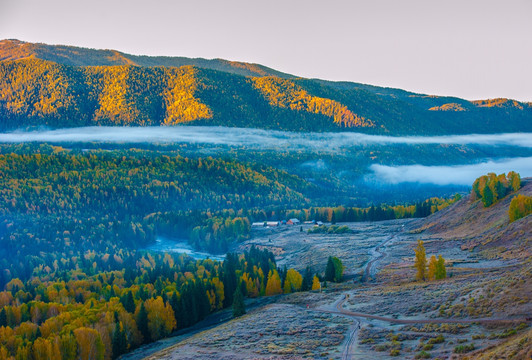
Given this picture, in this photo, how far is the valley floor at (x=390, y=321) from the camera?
201 feet

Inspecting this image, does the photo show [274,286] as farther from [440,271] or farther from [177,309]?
[440,271]

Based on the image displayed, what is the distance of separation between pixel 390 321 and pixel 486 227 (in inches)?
3052

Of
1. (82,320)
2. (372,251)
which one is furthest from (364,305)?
(372,251)

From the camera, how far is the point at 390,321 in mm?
76000

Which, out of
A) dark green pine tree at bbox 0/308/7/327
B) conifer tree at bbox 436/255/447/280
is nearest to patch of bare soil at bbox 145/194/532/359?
conifer tree at bbox 436/255/447/280

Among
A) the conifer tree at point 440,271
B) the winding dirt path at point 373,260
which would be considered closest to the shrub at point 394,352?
the conifer tree at point 440,271

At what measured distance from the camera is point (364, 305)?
3472 inches

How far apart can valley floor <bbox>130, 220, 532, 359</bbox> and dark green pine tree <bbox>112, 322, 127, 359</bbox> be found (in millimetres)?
3474

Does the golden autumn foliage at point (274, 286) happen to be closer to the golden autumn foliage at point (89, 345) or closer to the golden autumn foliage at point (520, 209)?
the golden autumn foliage at point (89, 345)

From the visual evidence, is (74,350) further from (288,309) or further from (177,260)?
(177,260)

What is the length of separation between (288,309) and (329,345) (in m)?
24.8

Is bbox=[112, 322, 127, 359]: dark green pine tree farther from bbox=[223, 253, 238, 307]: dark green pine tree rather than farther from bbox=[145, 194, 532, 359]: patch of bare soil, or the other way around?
bbox=[223, 253, 238, 307]: dark green pine tree

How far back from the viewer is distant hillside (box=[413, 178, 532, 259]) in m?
115

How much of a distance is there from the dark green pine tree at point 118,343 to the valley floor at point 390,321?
11.4 ft
